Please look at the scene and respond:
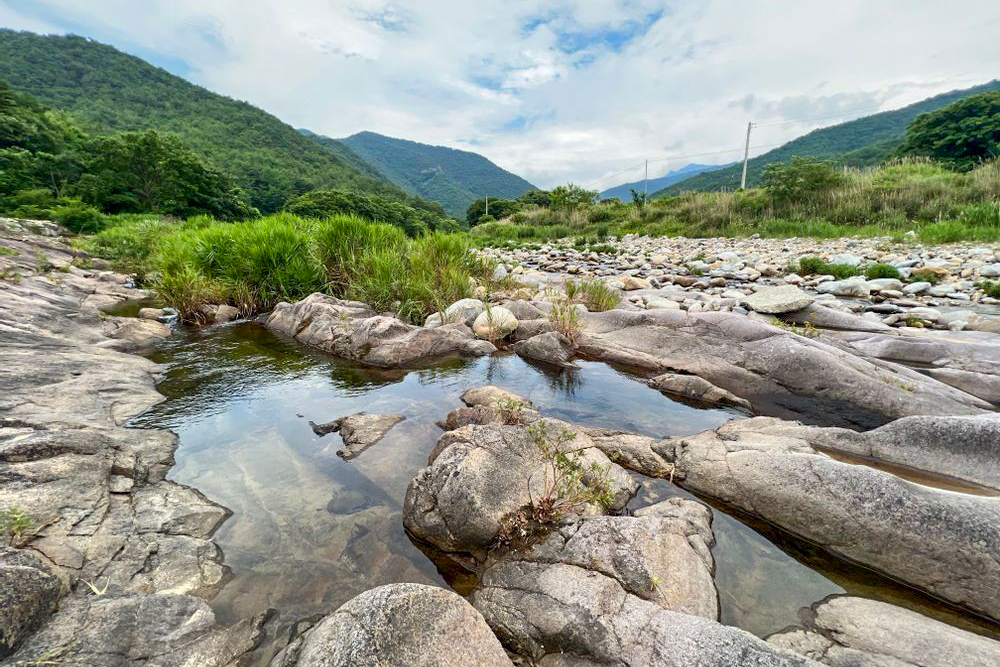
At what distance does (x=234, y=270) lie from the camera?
9.42 meters

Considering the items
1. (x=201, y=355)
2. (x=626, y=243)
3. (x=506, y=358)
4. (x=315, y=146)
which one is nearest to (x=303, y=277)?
(x=201, y=355)

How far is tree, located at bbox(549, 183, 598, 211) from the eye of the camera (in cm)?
3550

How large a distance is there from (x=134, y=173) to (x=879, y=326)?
49.0m

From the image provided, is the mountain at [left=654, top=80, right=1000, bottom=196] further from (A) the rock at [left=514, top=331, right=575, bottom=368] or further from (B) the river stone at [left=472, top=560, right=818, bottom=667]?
(B) the river stone at [left=472, top=560, right=818, bottom=667]

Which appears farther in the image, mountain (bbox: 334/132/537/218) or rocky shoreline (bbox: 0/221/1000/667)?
mountain (bbox: 334/132/537/218)

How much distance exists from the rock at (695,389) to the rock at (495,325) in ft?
8.98

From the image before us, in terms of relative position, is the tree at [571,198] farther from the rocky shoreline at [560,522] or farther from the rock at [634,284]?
the rocky shoreline at [560,522]

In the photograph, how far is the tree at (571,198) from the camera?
35.5 metres

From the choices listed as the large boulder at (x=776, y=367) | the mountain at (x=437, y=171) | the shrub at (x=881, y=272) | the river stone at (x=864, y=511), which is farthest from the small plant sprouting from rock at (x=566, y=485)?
the mountain at (x=437, y=171)

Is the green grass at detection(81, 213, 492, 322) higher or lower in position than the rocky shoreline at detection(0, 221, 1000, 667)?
higher

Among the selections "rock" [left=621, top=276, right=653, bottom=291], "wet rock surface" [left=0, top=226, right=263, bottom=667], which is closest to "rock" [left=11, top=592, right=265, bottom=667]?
"wet rock surface" [left=0, top=226, right=263, bottom=667]

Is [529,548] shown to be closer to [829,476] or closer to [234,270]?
[829,476]

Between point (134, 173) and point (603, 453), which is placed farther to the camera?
point (134, 173)

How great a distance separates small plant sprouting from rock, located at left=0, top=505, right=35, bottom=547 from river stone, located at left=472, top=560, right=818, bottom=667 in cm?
243
